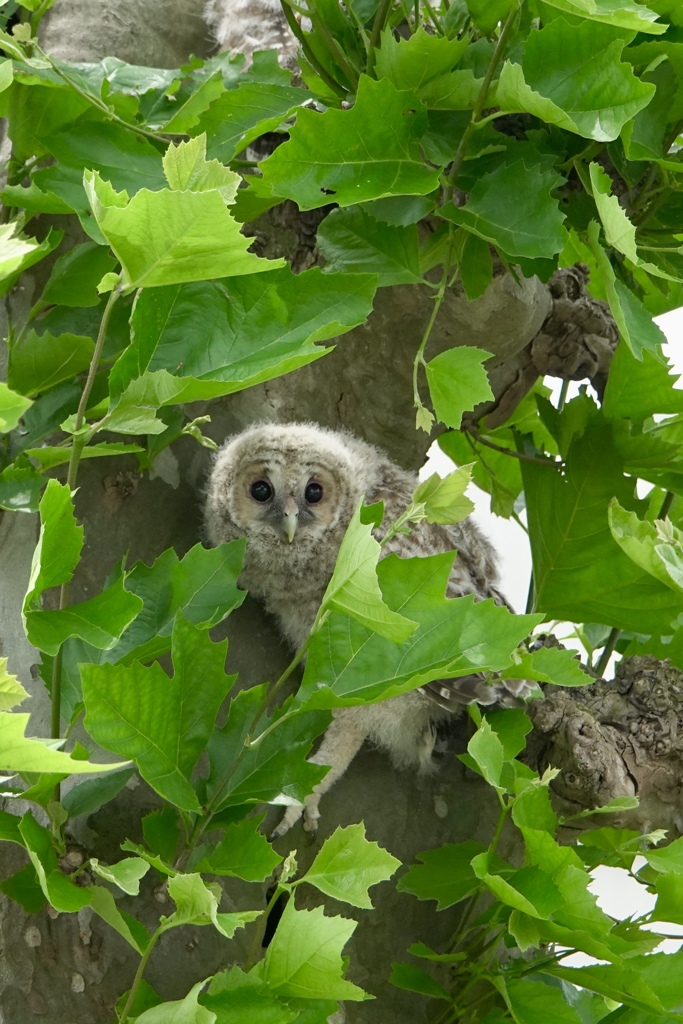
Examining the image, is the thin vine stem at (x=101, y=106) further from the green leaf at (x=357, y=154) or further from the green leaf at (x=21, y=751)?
the green leaf at (x=21, y=751)

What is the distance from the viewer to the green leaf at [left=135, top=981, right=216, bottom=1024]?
612 mm

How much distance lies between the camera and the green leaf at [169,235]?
0.52 meters

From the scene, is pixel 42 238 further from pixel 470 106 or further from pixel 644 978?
pixel 644 978

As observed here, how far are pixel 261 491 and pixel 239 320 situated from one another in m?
0.47

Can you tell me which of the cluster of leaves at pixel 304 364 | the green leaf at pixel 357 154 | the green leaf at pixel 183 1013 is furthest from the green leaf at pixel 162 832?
the green leaf at pixel 357 154

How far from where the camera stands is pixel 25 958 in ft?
2.57

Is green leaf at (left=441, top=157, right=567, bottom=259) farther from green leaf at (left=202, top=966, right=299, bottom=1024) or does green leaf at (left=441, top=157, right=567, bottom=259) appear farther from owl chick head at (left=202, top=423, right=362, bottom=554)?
green leaf at (left=202, top=966, right=299, bottom=1024)

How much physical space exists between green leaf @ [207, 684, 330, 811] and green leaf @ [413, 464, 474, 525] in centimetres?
17

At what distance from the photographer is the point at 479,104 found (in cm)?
77

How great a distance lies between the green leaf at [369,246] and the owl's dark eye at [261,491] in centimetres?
37

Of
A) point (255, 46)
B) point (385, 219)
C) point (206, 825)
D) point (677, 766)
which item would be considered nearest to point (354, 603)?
point (206, 825)

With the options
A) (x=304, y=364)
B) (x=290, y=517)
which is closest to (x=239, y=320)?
(x=304, y=364)

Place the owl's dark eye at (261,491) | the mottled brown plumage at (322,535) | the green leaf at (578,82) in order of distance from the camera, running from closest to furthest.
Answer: the green leaf at (578,82)
the mottled brown plumage at (322,535)
the owl's dark eye at (261,491)

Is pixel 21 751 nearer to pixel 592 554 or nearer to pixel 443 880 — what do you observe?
pixel 443 880
